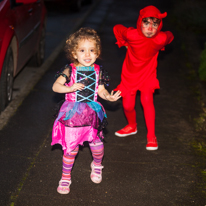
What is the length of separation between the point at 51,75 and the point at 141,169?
12.6 feet

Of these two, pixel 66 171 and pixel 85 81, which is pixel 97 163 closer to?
pixel 66 171

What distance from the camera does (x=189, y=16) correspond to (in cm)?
1334

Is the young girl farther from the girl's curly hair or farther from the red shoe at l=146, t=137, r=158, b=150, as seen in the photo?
the red shoe at l=146, t=137, r=158, b=150

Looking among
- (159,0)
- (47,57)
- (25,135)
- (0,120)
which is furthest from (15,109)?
(159,0)

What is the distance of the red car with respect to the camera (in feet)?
Result: 17.1

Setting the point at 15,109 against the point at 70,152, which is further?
the point at 15,109

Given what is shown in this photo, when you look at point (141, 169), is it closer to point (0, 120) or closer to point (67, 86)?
point (67, 86)

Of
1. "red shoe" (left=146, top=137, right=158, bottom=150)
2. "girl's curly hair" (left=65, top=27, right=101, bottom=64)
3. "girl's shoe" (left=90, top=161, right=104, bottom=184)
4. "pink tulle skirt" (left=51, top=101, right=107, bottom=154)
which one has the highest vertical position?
"girl's curly hair" (left=65, top=27, right=101, bottom=64)

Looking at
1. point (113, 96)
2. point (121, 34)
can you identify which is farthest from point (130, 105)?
point (113, 96)

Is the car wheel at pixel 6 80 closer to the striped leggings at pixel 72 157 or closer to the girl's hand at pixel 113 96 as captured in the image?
the striped leggings at pixel 72 157

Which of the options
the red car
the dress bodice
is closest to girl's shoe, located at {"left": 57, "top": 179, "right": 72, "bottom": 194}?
the dress bodice

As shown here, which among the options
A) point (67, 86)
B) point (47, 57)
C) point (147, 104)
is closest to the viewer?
point (67, 86)

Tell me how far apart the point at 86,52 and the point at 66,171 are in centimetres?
A: 127

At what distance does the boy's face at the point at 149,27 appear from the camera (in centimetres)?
409
